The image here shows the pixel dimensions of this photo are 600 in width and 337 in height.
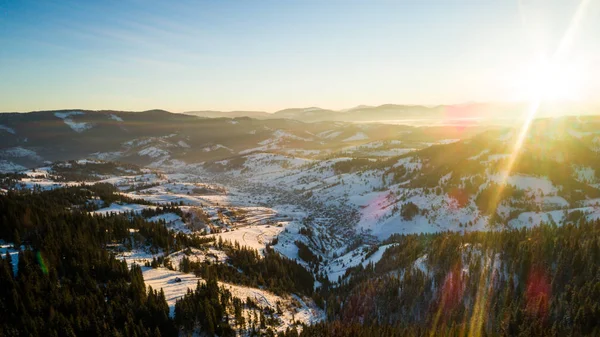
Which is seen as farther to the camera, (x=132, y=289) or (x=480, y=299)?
(x=480, y=299)

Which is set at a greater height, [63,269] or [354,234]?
[63,269]

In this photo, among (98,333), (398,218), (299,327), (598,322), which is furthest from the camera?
(398,218)

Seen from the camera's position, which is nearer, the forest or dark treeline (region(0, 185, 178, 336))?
dark treeline (region(0, 185, 178, 336))

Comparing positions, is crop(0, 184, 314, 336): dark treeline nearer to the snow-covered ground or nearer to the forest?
the forest

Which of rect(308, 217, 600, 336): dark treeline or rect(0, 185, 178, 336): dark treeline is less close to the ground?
rect(0, 185, 178, 336): dark treeline

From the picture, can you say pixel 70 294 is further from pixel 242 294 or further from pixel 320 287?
pixel 320 287

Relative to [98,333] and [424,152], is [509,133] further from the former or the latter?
[98,333]

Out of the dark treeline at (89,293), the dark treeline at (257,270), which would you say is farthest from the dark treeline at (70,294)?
the dark treeline at (257,270)

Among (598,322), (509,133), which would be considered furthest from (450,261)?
(509,133)

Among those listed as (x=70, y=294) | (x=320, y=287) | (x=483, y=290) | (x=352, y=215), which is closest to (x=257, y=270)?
(x=320, y=287)

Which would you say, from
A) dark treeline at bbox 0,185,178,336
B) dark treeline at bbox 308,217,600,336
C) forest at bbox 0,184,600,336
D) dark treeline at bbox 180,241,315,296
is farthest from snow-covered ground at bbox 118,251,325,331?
dark treeline at bbox 308,217,600,336

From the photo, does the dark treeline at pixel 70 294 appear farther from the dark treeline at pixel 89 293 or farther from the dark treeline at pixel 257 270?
the dark treeline at pixel 257 270
